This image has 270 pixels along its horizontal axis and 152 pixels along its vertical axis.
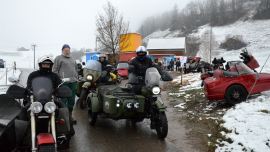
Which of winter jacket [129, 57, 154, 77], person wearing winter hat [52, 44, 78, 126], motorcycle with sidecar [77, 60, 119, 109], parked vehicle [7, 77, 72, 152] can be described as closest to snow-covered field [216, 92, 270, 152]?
winter jacket [129, 57, 154, 77]

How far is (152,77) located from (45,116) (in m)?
3.14

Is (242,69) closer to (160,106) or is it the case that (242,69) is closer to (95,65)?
(160,106)

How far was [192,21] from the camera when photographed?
14025cm

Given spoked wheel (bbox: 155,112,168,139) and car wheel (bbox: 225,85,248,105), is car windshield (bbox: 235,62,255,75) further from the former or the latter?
spoked wheel (bbox: 155,112,168,139)

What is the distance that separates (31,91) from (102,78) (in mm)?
4895

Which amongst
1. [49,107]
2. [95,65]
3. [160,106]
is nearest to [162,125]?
[160,106]

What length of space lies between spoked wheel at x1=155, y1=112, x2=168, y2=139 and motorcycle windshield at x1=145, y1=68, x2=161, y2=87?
681 millimetres

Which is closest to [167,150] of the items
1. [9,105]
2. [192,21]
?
[9,105]

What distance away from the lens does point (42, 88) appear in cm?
533

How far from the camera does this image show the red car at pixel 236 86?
34.0 ft

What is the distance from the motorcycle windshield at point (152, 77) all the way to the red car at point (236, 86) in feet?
10.9

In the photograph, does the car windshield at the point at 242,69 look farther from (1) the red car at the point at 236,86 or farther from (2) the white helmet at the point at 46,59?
(2) the white helmet at the point at 46,59

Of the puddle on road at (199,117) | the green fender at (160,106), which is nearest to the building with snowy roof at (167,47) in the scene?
the puddle on road at (199,117)

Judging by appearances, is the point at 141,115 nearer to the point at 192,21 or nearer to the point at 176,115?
the point at 176,115
